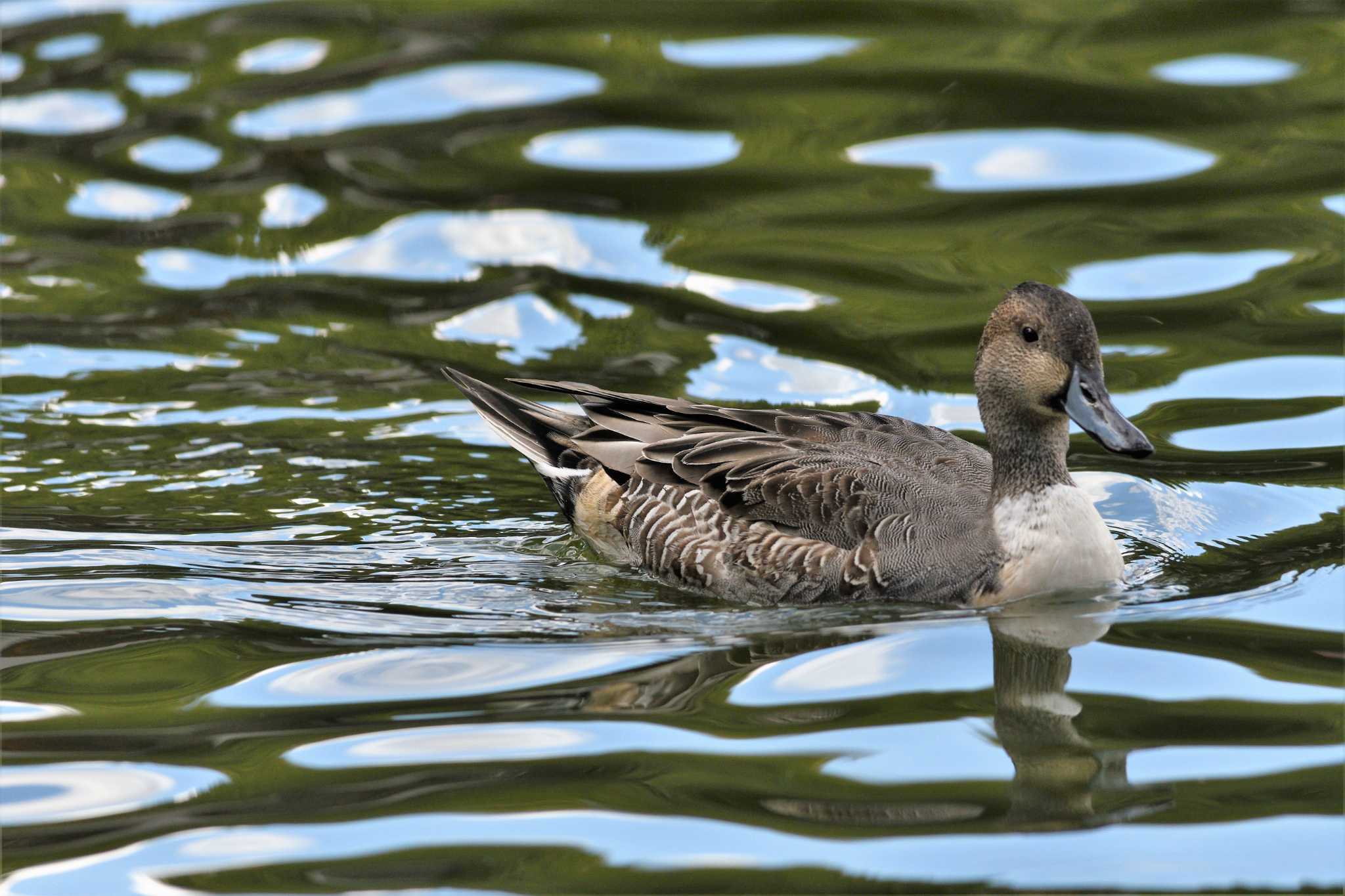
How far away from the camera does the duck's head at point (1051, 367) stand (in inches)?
281

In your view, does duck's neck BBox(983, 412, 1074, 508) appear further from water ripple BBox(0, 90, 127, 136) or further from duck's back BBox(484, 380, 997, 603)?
water ripple BBox(0, 90, 127, 136)

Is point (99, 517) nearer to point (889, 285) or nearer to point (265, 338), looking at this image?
point (265, 338)

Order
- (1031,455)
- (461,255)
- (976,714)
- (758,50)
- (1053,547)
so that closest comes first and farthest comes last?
1. (976,714)
2. (1053,547)
3. (1031,455)
4. (461,255)
5. (758,50)

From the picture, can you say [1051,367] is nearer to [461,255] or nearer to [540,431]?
[540,431]

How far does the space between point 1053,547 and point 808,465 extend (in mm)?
1130

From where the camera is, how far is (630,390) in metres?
10.5

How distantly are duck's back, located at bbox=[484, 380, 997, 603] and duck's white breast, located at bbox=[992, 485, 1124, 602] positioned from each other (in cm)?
10

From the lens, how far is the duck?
23.9 feet

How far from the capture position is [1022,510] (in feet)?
24.2

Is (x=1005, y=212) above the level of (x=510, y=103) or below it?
below

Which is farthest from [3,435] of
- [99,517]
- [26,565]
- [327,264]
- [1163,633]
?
[1163,633]

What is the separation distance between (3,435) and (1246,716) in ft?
21.9

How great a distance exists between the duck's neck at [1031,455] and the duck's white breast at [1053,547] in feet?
0.23

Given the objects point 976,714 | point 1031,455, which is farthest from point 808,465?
point 976,714
